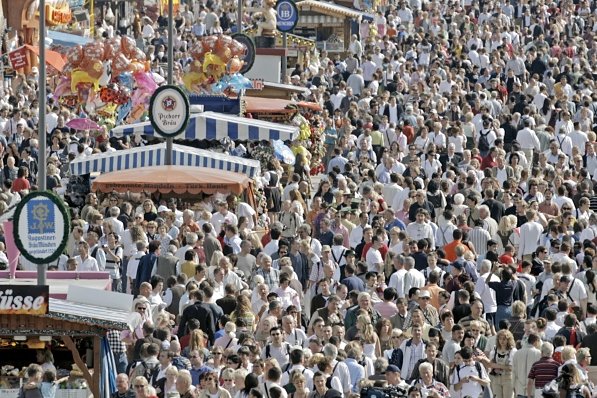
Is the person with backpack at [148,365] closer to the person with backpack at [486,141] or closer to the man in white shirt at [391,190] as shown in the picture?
the man in white shirt at [391,190]

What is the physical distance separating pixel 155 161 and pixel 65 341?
1158cm

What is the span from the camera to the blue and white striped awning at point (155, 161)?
2966 centimetres

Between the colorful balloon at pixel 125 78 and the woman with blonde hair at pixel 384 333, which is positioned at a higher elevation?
the colorful balloon at pixel 125 78

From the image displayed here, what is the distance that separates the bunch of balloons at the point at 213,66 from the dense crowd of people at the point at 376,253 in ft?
6.63

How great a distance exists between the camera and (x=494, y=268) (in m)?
24.0

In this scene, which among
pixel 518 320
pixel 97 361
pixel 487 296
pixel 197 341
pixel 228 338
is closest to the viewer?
pixel 97 361

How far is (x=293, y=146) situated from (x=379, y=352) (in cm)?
1508

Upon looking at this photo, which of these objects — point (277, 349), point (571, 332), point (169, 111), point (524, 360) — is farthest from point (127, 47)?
point (524, 360)

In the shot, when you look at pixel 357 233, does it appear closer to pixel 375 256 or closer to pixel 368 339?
pixel 375 256

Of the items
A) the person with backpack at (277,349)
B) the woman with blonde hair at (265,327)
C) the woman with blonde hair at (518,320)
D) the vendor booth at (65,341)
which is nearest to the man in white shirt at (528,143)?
the woman with blonde hair at (518,320)

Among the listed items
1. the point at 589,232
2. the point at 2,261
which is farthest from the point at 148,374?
the point at 589,232

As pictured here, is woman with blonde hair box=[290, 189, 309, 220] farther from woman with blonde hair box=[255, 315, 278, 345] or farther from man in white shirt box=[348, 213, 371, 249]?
woman with blonde hair box=[255, 315, 278, 345]

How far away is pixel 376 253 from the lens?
2541cm

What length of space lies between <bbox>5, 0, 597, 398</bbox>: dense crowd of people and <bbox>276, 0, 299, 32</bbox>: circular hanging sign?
2281mm
